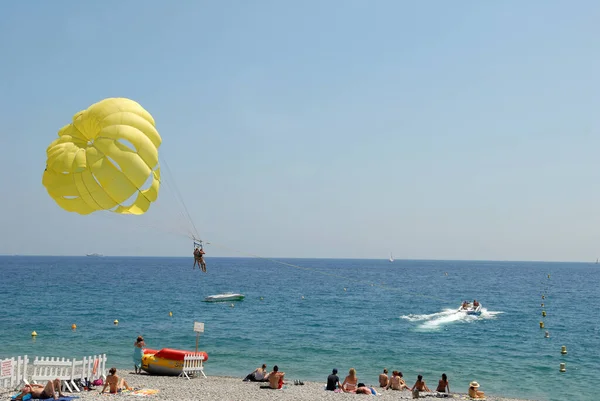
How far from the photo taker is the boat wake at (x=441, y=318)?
153ft

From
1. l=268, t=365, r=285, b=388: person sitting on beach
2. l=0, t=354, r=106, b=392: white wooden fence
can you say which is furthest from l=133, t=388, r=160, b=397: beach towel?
l=268, t=365, r=285, b=388: person sitting on beach

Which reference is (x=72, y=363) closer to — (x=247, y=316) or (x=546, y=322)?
(x=247, y=316)

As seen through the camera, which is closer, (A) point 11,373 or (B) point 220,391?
(A) point 11,373

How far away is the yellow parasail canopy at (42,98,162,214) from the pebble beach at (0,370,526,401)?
5.89 meters

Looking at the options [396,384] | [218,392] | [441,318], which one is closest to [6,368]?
[218,392]

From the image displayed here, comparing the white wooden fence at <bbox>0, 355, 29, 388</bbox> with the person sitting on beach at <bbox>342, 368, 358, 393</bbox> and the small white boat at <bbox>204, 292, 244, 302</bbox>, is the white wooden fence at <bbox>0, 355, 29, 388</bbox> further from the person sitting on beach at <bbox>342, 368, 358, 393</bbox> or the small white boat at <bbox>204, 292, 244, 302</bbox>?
the small white boat at <bbox>204, 292, 244, 302</bbox>

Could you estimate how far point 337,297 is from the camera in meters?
77.3

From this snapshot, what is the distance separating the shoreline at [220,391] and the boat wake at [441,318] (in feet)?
77.5

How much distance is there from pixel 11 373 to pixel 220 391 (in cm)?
667

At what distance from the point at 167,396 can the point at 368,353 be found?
18.7m

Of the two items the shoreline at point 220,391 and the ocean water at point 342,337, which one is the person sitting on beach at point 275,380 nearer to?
the shoreline at point 220,391

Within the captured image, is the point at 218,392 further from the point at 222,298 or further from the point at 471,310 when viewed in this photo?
the point at 222,298

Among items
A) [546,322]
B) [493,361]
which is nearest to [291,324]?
[493,361]

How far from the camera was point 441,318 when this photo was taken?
51500mm
